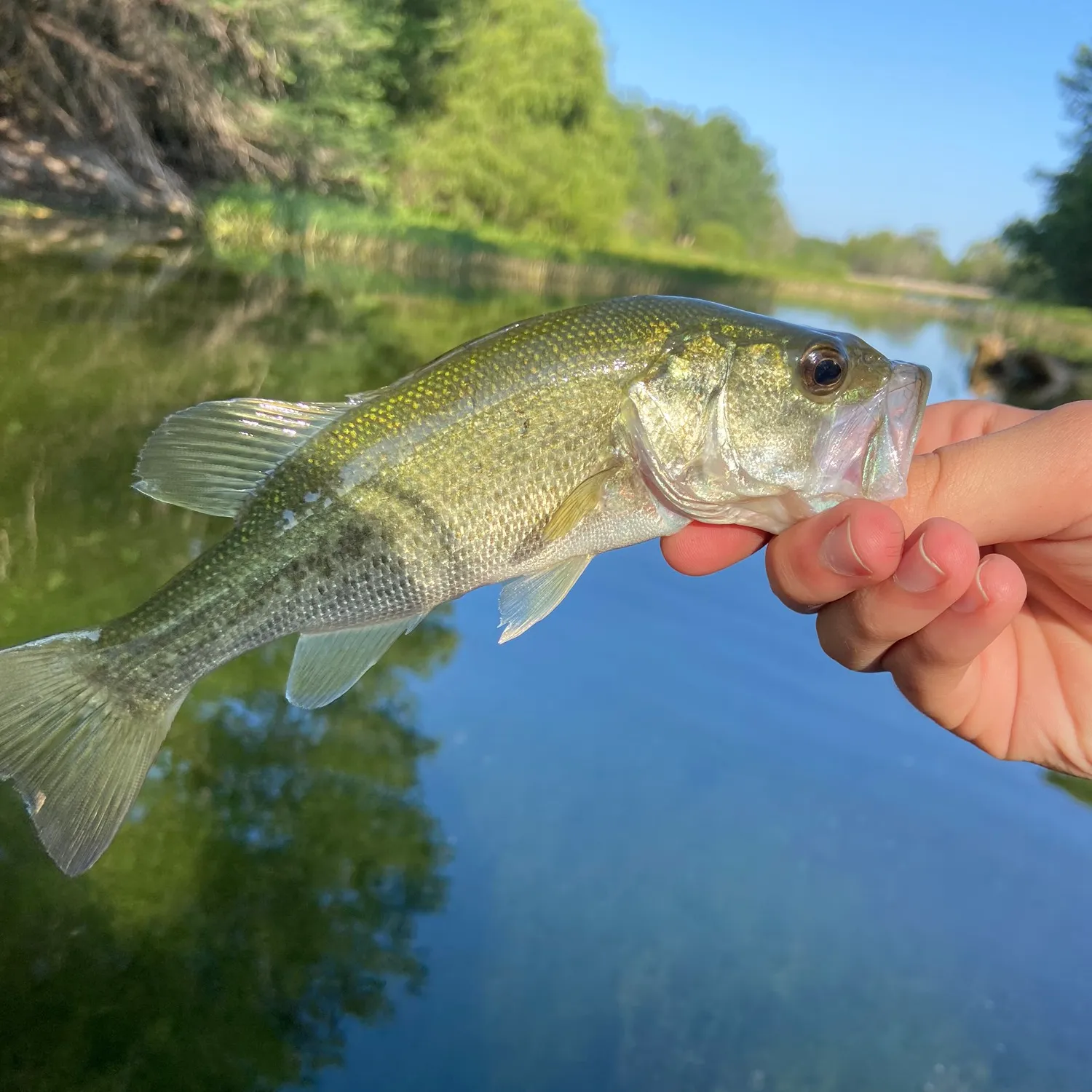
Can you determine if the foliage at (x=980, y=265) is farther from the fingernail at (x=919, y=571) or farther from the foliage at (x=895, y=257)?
the fingernail at (x=919, y=571)

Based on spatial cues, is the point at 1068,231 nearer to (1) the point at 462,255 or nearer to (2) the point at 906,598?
(1) the point at 462,255

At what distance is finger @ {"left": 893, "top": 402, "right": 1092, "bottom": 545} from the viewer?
2084mm

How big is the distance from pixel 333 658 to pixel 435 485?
0.58 meters

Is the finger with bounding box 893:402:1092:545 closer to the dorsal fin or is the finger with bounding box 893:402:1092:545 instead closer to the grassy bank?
the dorsal fin

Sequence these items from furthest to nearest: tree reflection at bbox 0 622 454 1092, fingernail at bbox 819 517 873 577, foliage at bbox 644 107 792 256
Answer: foliage at bbox 644 107 792 256
tree reflection at bbox 0 622 454 1092
fingernail at bbox 819 517 873 577

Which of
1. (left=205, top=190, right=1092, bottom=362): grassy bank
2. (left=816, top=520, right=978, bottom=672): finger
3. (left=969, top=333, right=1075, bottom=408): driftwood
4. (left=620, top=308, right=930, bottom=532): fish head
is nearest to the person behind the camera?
(left=816, top=520, right=978, bottom=672): finger

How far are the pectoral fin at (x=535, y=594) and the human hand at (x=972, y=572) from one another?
1.19 ft

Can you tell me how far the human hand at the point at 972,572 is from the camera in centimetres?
211

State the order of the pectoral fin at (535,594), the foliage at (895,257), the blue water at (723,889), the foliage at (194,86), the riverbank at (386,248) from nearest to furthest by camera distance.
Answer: the pectoral fin at (535,594) < the blue water at (723,889) < the riverbank at (386,248) < the foliage at (194,86) < the foliage at (895,257)

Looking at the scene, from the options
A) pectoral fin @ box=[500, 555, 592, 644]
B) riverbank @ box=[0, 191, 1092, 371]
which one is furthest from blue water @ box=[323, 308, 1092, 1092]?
riverbank @ box=[0, 191, 1092, 371]

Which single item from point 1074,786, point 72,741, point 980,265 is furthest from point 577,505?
point 980,265

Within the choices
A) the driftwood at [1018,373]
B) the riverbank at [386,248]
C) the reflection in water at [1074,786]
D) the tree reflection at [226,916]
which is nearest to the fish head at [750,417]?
the tree reflection at [226,916]

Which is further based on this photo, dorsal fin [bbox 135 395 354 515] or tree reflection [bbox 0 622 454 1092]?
tree reflection [bbox 0 622 454 1092]

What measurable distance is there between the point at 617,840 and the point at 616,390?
3217 mm
